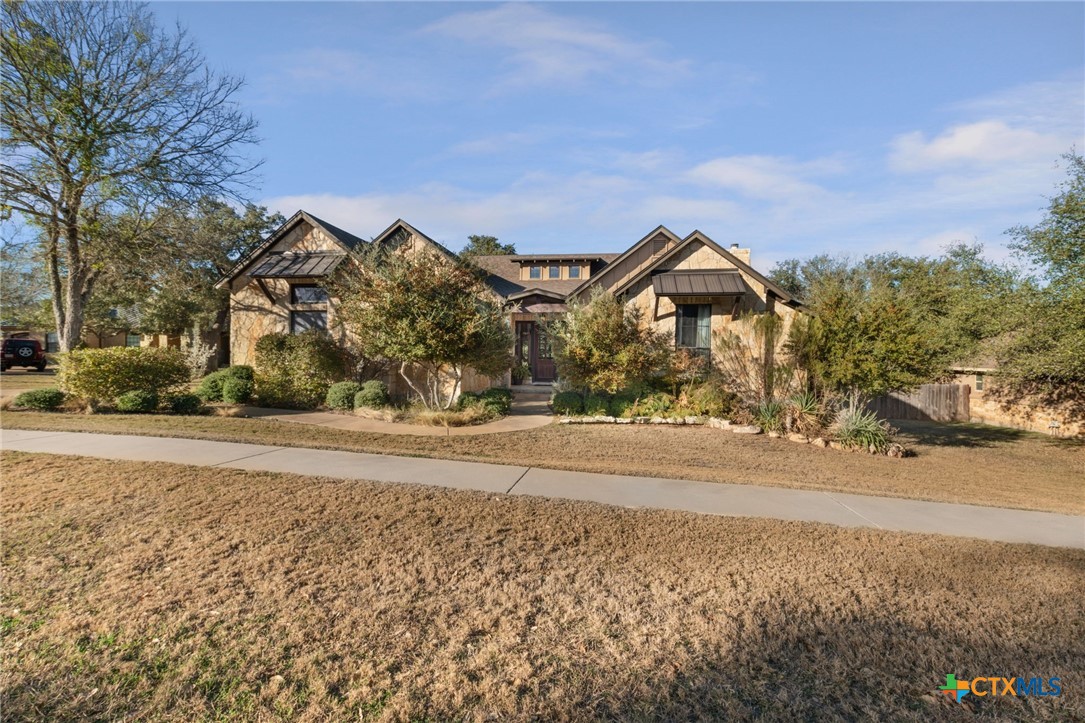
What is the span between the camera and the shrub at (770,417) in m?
12.1

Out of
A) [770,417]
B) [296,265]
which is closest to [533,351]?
[296,265]

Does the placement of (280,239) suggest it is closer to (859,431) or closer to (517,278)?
(517,278)

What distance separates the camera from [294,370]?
14.2 metres

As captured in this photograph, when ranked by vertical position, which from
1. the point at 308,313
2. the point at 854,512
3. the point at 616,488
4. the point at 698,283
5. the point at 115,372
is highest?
the point at 698,283

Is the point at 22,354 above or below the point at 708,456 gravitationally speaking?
above

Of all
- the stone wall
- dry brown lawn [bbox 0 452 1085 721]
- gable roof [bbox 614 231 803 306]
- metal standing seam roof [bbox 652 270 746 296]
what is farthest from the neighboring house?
dry brown lawn [bbox 0 452 1085 721]

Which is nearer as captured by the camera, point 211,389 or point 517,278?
point 211,389

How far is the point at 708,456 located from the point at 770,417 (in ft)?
11.9

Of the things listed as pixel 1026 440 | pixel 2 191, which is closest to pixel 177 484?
pixel 2 191

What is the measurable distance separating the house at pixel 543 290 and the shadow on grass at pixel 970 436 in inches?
192

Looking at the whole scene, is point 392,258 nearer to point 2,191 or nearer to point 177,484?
point 177,484

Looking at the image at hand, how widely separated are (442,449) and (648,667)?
20.8 feet

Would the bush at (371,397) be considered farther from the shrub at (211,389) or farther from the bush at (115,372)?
the bush at (115,372)

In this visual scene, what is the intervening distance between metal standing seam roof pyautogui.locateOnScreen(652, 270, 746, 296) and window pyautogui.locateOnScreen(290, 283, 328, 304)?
10.8 m
